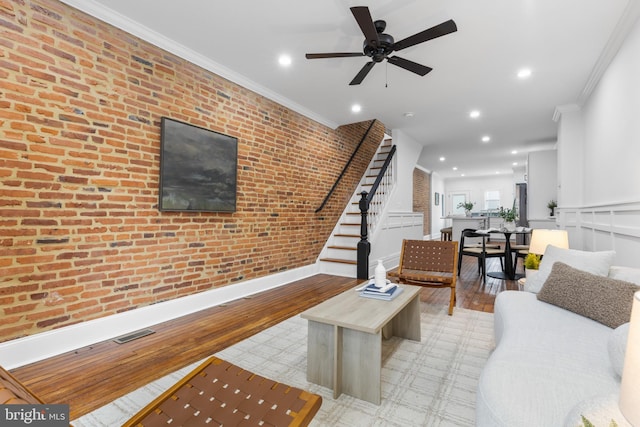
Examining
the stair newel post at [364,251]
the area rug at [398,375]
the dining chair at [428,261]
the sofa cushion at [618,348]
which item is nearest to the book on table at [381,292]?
the area rug at [398,375]

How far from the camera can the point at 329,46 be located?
3.01m

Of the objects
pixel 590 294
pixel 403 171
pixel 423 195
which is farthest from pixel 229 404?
pixel 423 195

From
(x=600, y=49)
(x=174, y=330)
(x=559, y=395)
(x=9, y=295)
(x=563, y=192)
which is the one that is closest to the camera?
(x=559, y=395)

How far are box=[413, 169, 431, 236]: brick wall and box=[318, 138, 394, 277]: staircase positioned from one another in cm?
416

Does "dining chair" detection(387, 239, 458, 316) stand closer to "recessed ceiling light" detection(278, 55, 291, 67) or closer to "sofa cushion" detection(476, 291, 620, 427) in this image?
"sofa cushion" detection(476, 291, 620, 427)

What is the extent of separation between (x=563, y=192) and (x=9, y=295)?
6.57 meters

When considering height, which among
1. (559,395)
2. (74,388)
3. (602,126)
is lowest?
(74,388)

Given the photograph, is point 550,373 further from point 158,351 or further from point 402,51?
point 402,51

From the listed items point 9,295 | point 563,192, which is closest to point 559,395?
point 9,295

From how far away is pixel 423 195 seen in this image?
11.2m

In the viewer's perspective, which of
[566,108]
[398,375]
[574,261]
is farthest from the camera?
[566,108]

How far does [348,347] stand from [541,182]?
25.6ft

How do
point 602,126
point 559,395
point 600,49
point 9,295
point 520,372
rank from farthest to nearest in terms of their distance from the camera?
point 602,126 < point 600,49 < point 9,295 < point 520,372 < point 559,395

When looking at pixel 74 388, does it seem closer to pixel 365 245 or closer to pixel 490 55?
pixel 365 245
